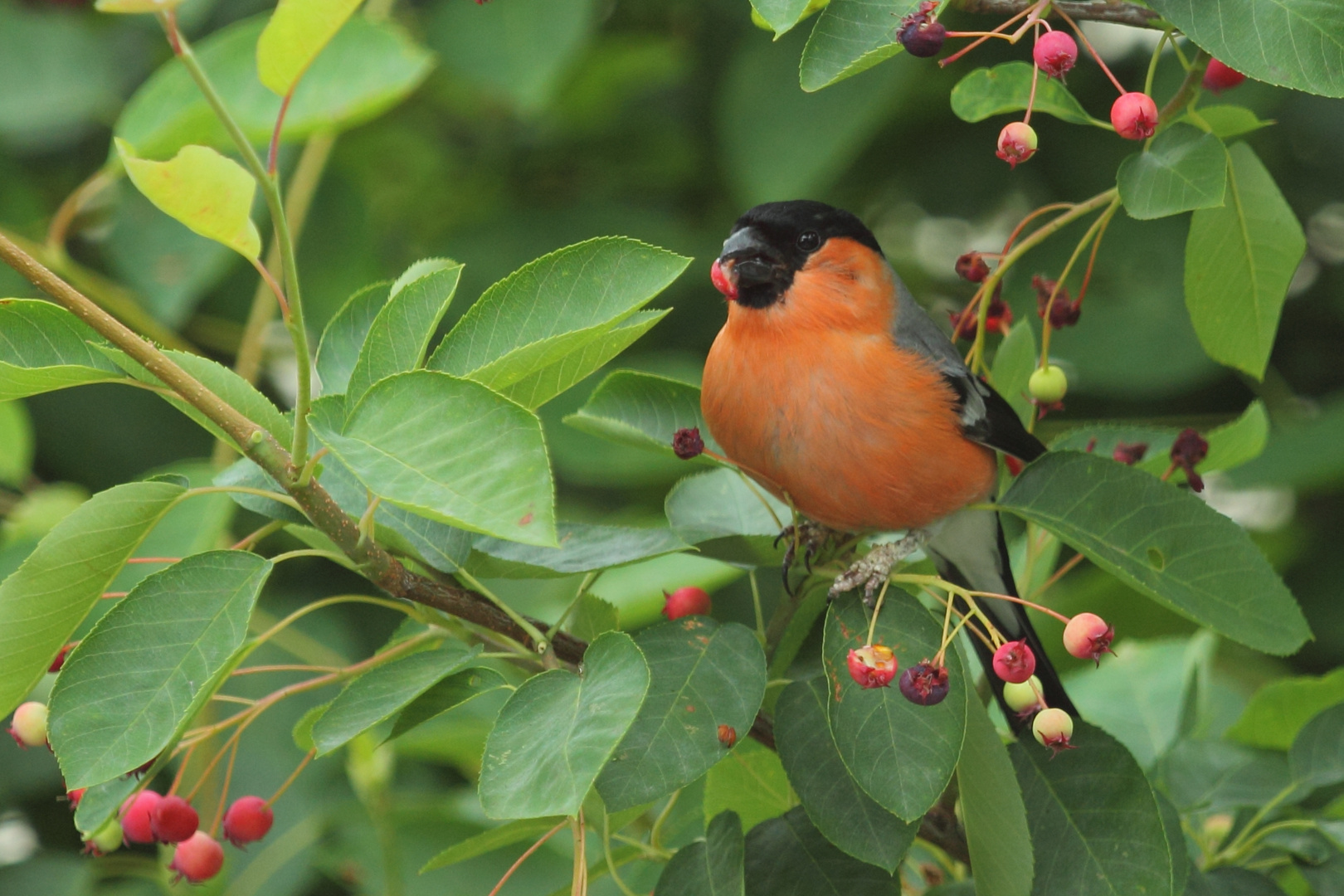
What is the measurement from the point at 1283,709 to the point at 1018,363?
759mm

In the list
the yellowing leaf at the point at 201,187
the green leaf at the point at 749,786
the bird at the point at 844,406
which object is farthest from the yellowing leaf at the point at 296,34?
the green leaf at the point at 749,786

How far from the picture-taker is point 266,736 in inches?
128

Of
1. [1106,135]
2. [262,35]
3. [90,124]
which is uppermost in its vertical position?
[262,35]

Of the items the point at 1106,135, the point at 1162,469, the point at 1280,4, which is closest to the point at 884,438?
the point at 1162,469

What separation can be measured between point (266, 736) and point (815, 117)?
6.95 feet

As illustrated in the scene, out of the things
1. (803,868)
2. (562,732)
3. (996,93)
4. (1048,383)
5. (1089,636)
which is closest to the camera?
(562,732)

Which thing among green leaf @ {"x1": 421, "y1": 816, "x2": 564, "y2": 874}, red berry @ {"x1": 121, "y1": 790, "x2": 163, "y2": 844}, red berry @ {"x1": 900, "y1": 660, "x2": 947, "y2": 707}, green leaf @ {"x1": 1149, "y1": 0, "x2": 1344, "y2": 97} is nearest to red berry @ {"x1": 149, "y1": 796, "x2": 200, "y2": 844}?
red berry @ {"x1": 121, "y1": 790, "x2": 163, "y2": 844}

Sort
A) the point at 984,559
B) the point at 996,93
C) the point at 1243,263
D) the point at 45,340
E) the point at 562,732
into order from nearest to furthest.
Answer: the point at 562,732 → the point at 45,340 → the point at 996,93 → the point at 1243,263 → the point at 984,559

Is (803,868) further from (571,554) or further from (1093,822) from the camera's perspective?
(571,554)

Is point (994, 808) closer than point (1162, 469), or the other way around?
point (994, 808)

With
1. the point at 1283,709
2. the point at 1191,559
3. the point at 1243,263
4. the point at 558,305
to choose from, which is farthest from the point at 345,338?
the point at 1283,709

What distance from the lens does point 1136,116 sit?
1514 millimetres

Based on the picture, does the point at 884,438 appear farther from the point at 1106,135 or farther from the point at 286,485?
the point at 1106,135

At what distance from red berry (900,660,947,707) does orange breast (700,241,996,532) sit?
26.3 inches
